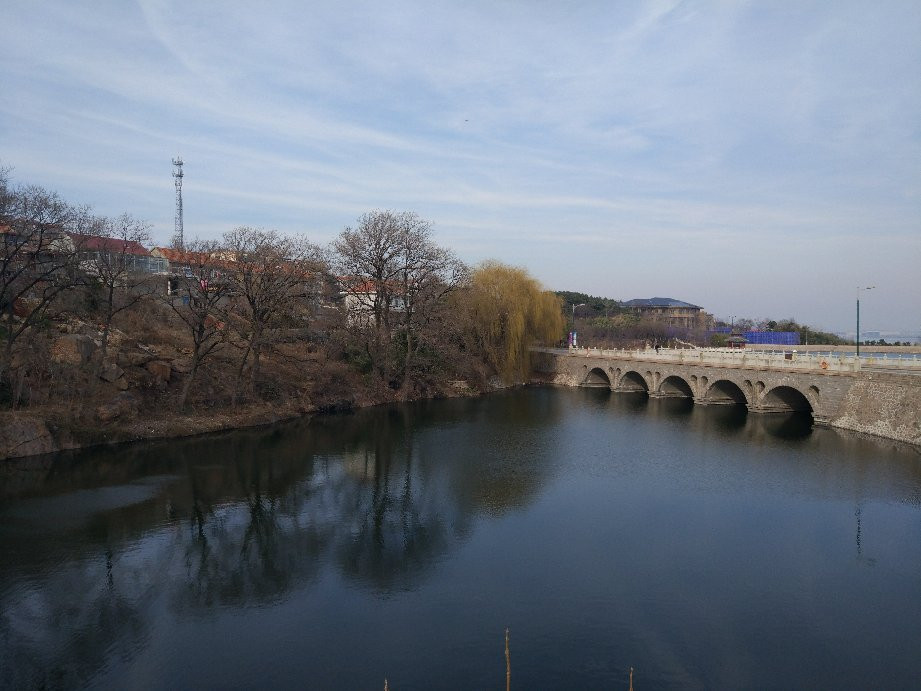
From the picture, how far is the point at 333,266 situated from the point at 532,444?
22.4 meters

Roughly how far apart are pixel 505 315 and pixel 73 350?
117ft

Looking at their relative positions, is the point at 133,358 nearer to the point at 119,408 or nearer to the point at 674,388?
the point at 119,408

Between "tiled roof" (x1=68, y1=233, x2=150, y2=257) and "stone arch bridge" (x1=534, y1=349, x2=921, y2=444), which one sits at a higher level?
"tiled roof" (x1=68, y1=233, x2=150, y2=257)

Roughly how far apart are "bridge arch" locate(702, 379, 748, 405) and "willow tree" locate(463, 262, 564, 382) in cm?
1815

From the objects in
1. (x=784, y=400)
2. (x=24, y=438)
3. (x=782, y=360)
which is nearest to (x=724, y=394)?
(x=784, y=400)

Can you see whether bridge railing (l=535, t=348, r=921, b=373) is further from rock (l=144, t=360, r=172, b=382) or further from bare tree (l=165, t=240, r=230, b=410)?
rock (l=144, t=360, r=172, b=382)

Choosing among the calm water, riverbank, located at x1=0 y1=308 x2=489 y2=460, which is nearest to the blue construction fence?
the calm water

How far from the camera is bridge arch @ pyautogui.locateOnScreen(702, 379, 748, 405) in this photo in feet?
157

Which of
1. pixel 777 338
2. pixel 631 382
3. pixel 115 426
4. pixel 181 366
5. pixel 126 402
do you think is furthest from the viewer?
pixel 777 338

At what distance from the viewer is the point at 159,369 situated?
36.7m

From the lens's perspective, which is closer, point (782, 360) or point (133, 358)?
point (133, 358)

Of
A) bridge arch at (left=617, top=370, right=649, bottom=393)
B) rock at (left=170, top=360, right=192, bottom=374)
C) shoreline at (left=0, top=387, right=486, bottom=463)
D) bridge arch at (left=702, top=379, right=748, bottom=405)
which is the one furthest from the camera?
bridge arch at (left=617, top=370, right=649, bottom=393)

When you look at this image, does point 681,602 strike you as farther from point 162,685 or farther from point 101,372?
point 101,372

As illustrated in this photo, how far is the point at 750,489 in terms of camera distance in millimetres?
25484
